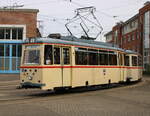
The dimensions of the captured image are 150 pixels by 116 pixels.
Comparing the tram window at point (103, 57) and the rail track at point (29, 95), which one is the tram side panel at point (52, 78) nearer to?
the rail track at point (29, 95)

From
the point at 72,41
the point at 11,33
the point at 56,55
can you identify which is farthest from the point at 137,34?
the point at 56,55

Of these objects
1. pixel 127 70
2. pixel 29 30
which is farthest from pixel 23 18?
pixel 127 70

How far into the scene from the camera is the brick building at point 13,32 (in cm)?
3309

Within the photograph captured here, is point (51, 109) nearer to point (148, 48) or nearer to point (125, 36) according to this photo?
point (148, 48)

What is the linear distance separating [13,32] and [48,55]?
21508 mm

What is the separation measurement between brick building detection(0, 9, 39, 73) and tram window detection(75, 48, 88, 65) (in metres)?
18.4

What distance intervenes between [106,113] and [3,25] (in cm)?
2638

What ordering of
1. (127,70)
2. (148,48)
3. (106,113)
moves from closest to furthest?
(106,113) < (127,70) < (148,48)

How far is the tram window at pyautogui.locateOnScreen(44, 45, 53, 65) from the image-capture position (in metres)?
13.7

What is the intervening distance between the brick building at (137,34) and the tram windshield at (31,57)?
32.4 meters

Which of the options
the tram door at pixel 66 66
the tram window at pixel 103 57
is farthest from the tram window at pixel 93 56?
the tram door at pixel 66 66

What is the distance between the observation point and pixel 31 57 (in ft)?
45.9

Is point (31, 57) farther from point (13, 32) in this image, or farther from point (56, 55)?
point (13, 32)

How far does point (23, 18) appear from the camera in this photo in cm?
3369
